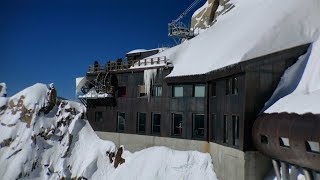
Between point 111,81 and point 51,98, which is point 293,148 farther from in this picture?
point 51,98

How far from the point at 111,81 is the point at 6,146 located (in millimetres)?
12246

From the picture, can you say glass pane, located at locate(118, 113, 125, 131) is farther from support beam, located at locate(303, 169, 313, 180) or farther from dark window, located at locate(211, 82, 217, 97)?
support beam, located at locate(303, 169, 313, 180)

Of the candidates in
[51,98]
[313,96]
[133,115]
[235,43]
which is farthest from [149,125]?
[313,96]

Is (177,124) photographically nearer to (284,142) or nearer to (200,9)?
(284,142)


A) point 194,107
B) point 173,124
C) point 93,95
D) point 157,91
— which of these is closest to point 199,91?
point 194,107

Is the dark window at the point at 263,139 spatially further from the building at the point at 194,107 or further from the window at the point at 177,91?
the window at the point at 177,91

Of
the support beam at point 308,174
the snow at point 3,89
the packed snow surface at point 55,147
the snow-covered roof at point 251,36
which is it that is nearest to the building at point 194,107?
the snow-covered roof at point 251,36

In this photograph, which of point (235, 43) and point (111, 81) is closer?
point (235, 43)

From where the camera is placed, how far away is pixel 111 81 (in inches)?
1451

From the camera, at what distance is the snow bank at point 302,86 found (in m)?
17.2

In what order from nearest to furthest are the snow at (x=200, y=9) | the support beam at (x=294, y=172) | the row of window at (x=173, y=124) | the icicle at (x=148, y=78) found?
1. the support beam at (x=294, y=172)
2. the row of window at (x=173, y=124)
3. the icicle at (x=148, y=78)
4. the snow at (x=200, y=9)

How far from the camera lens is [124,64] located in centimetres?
3619

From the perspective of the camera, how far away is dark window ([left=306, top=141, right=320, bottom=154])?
14.7m

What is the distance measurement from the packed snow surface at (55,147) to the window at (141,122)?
6.96ft
